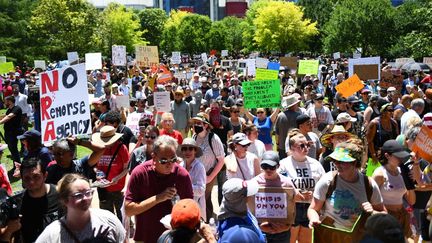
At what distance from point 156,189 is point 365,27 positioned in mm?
39015

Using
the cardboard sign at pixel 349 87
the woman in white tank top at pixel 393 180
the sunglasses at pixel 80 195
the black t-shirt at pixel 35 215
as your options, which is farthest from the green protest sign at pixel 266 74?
the sunglasses at pixel 80 195

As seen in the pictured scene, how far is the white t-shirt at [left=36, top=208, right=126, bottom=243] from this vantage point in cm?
386

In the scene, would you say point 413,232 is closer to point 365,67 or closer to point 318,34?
point 365,67

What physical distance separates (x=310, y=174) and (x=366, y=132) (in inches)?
122

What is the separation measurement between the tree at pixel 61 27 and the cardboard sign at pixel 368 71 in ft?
95.6

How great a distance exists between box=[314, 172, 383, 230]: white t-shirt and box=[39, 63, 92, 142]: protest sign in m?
3.28

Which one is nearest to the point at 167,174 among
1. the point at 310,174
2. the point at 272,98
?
the point at 310,174

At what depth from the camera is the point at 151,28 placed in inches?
3750

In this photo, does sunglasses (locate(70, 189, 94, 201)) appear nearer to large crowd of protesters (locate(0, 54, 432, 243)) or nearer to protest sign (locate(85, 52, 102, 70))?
large crowd of protesters (locate(0, 54, 432, 243))

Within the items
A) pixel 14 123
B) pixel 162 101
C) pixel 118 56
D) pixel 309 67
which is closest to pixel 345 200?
pixel 162 101

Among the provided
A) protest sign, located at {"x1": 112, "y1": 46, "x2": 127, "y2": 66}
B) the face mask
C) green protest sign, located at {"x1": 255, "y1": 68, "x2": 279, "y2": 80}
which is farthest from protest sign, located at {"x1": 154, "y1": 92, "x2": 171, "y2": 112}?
protest sign, located at {"x1": 112, "y1": 46, "x2": 127, "y2": 66}

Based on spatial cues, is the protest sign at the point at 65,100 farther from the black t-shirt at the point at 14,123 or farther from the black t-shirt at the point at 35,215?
the black t-shirt at the point at 14,123

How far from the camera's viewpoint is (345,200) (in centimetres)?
500

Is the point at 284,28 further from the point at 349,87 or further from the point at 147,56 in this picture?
the point at 349,87
